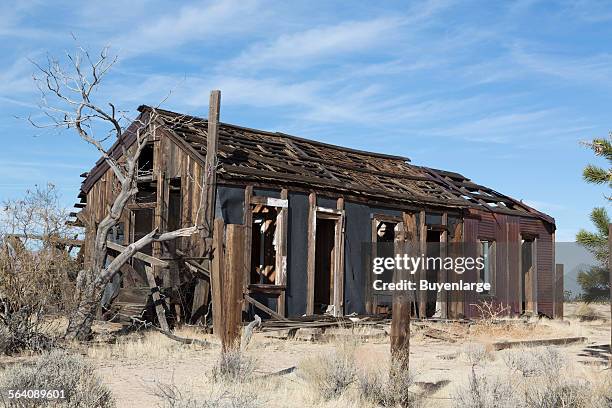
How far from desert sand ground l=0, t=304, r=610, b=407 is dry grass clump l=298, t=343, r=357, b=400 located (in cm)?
16

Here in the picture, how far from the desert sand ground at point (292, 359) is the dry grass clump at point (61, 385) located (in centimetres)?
58

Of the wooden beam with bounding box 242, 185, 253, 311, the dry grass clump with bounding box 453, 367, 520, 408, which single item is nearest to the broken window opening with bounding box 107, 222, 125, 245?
the wooden beam with bounding box 242, 185, 253, 311

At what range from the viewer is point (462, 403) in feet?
24.7

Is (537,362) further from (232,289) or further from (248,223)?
(248,223)

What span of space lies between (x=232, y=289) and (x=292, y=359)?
317 cm

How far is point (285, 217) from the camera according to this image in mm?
16312

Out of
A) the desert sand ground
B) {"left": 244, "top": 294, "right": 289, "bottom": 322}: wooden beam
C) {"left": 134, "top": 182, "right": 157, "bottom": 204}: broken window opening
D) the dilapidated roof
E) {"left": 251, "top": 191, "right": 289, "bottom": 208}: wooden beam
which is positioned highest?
the dilapidated roof

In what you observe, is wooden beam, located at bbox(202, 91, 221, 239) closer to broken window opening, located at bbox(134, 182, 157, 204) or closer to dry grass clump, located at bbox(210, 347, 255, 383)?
broken window opening, located at bbox(134, 182, 157, 204)

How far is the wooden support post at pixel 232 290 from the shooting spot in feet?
30.6

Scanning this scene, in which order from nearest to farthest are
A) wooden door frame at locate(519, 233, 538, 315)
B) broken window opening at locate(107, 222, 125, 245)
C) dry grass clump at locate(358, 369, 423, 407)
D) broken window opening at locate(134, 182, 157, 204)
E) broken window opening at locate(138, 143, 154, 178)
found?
dry grass clump at locate(358, 369, 423, 407), broken window opening at locate(138, 143, 154, 178), broken window opening at locate(134, 182, 157, 204), broken window opening at locate(107, 222, 125, 245), wooden door frame at locate(519, 233, 538, 315)

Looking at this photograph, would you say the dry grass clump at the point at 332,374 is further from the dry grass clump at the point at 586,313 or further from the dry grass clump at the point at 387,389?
the dry grass clump at the point at 586,313

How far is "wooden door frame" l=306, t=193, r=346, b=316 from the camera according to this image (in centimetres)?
1686

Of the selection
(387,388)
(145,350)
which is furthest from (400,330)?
(145,350)

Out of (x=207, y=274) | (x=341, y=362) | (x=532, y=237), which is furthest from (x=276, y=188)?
(x=532, y=237)
